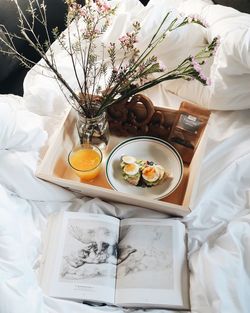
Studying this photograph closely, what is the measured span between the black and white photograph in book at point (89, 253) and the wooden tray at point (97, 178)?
0.08 meters

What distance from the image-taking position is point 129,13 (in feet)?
4.06

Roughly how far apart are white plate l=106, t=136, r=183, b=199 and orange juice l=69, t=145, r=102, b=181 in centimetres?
4

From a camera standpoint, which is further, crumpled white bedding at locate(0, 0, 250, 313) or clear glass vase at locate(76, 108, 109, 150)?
clear glass vase at locate(76, 108, 109, 150)

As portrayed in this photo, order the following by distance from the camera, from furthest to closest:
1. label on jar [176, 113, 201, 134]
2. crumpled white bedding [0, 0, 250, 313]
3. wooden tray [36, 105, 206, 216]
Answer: label on jar [176, 113, 201, 134], wooden tray [36, 105, 206, 216], crumpled white bedding [0, 0, 250, 313]

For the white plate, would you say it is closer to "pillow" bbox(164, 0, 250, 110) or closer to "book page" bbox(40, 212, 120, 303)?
"book page" bbox(40, 212, 120, 303)

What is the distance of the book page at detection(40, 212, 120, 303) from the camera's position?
2.53ft

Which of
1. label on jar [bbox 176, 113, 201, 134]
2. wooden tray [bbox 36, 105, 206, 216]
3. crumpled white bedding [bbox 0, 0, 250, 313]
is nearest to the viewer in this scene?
crumpled white bedding [bbox 0, 0, 250, 313]

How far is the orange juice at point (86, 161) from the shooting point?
943mm

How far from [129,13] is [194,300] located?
0.97 metres

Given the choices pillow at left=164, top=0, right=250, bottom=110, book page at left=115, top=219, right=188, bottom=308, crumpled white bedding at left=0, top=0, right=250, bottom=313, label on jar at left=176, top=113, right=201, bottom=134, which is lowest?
book page at left=115, top=219, right=188, bottom=308

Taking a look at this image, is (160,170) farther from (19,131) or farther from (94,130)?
(19,131)

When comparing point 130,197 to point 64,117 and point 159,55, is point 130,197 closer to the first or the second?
point 64,117

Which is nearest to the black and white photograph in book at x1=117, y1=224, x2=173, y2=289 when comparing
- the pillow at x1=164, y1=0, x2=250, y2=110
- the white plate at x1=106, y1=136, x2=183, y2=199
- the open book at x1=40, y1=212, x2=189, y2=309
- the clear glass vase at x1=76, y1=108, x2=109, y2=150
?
the open book at x1=40, y1=212, x2=189, y2=309

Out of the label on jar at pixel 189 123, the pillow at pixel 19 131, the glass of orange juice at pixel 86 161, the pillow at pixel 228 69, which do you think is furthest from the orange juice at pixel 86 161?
the pillow at pixel 228 69
